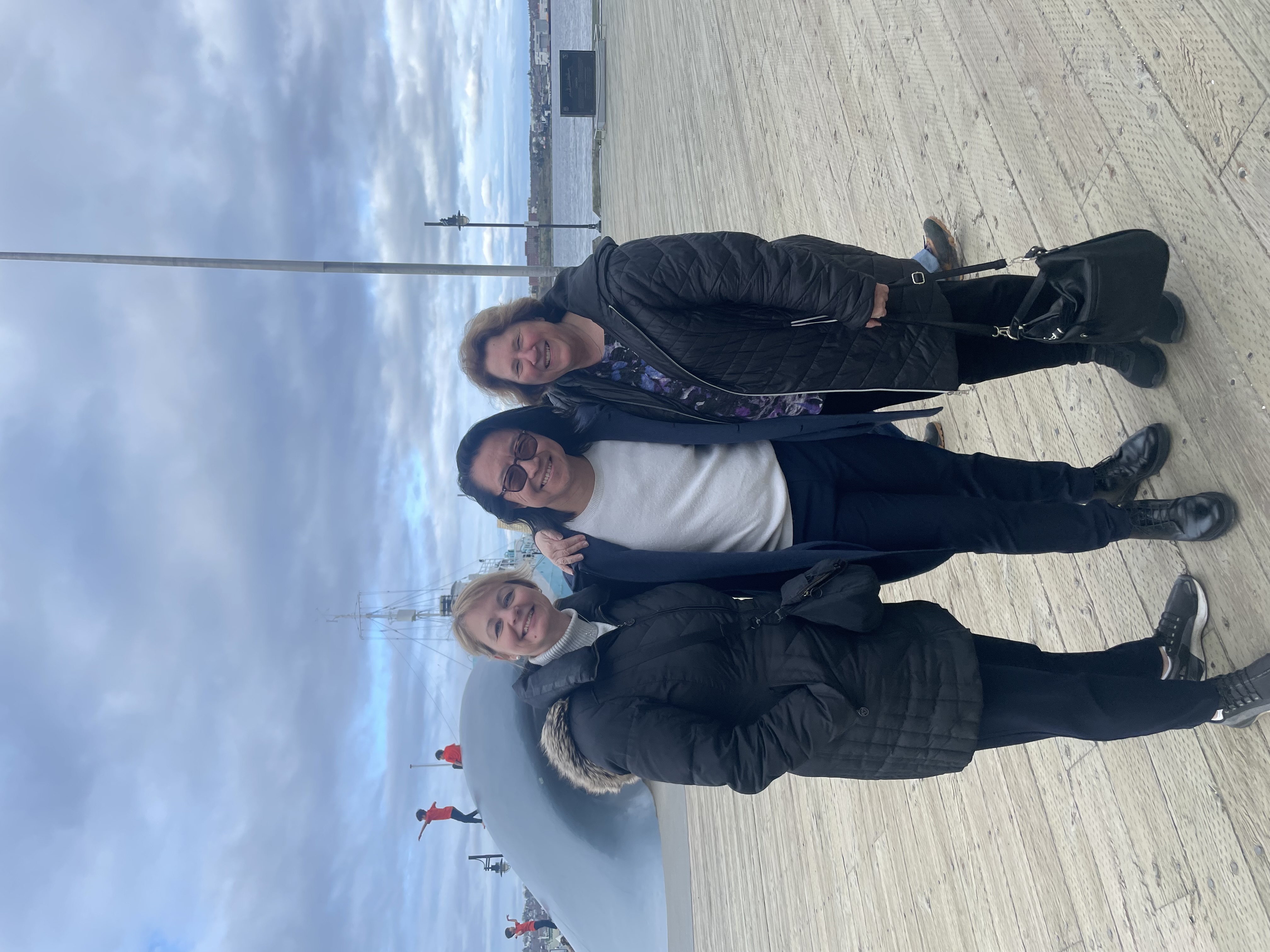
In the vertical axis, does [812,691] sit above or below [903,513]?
below

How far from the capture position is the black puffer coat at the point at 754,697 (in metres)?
1.35

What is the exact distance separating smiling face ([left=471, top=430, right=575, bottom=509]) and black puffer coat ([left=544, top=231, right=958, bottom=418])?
0.17 m

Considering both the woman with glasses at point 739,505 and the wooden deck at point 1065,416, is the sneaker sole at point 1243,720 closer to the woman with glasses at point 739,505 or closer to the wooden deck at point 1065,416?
the wooden deck at point 1065,416

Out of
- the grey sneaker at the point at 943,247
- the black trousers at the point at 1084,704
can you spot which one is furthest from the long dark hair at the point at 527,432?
the grey sneaker at the point at 943,247

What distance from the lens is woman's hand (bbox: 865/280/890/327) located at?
4.94 ft

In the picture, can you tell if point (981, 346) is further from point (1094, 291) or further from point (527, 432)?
point (527, 432)

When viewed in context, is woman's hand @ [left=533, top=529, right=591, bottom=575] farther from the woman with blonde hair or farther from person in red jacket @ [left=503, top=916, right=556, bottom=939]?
person in red jacket @ [left=503, top=916, right=556, bottom=939]

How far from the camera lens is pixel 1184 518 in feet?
5.20

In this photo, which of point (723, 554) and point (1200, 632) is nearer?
point (723, 554)

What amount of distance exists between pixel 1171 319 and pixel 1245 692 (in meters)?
0.83

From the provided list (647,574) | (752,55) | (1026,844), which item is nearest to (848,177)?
(752,55)

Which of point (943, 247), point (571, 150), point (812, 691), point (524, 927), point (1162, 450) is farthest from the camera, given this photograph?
point (571, 150)

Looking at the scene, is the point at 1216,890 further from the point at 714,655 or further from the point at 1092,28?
the point at 1092,28

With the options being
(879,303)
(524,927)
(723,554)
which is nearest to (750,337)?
(879,303)
